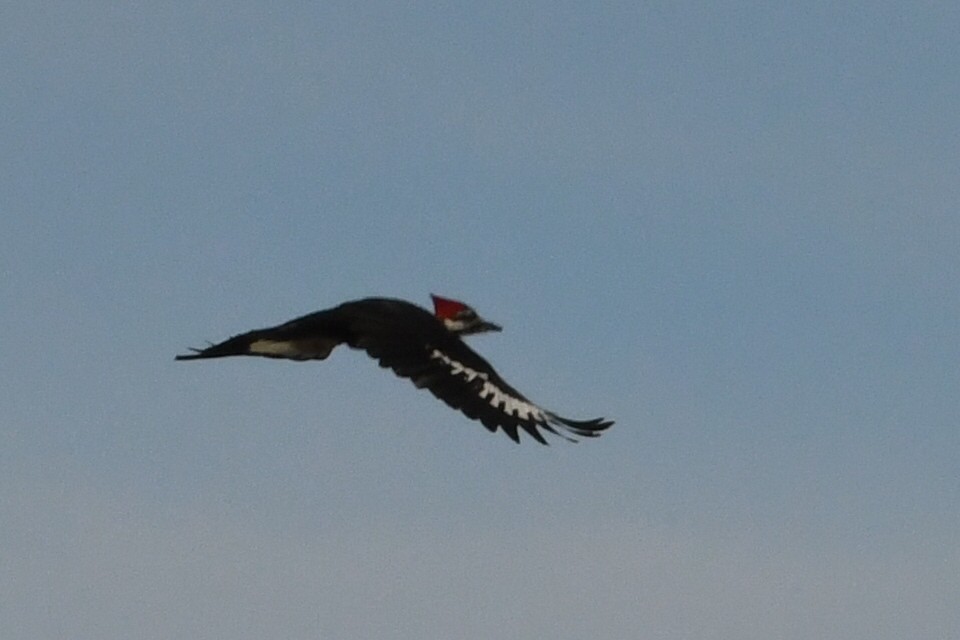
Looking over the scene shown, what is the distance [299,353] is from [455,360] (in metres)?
2.00

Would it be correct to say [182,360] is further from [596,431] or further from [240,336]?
[596,431]

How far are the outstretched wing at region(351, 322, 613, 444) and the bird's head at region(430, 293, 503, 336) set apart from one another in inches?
122

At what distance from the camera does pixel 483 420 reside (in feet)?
113

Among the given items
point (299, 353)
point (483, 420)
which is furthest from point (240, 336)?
point (483, 420)

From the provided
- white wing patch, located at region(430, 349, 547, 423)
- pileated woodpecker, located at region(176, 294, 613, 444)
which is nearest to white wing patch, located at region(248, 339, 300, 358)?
pileated woodpecker, located at region(176, 294, 613, 444)

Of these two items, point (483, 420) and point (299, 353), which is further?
point (299, 353)

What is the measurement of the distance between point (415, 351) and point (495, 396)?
992 mm

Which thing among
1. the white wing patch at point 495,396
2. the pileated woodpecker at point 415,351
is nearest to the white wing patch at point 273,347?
the pileated woodpecker at point 415,351

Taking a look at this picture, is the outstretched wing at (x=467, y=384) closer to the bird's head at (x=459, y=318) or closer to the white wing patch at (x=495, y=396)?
the white wing patch at (x=495, y=396)

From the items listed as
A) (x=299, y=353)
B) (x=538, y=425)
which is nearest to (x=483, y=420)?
(x=538, y=425)

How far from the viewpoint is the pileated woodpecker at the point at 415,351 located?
34.6m

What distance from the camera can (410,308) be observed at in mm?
36500

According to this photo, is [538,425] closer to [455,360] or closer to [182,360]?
[455,360]

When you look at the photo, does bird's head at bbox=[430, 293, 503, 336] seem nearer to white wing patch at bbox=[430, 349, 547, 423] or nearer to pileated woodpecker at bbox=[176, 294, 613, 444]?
pileated woodpecker at bbox=[176, 294, 613, 444]
